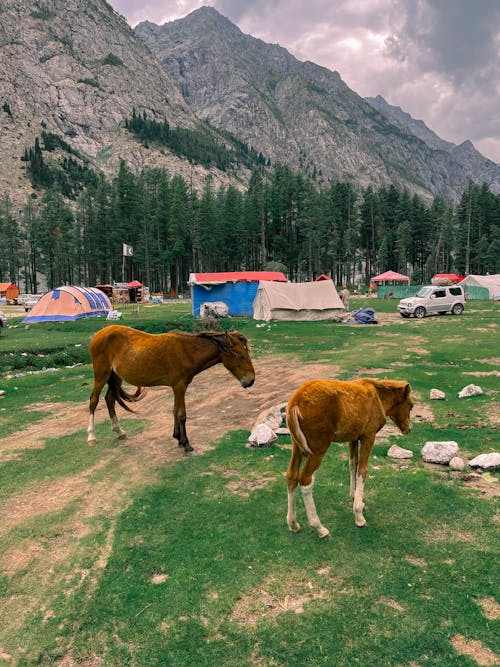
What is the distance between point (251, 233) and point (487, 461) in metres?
81.5

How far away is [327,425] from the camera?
4.61 m

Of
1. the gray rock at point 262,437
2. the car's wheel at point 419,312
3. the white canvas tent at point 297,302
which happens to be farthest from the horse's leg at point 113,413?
the car's wheel at point 419,312

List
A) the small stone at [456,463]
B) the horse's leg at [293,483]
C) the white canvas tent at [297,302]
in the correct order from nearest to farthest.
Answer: the horse's leg at [293,483], the small stone at [456,463], the white canvas tent at [297,302]

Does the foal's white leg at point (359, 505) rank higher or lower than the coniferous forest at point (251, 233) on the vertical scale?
lower

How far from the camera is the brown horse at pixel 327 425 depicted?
4.57 metres

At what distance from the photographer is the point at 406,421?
544 cm

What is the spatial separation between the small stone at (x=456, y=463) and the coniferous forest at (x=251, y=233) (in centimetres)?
7210

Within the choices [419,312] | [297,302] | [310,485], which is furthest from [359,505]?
[419,312]

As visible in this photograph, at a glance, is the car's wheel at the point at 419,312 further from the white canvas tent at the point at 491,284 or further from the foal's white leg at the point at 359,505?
the foal's white leg at the point at 359,505

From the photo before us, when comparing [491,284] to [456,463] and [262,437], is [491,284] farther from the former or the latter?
[262,437]

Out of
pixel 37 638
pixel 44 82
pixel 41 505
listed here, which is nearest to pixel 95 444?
pixel 41 505

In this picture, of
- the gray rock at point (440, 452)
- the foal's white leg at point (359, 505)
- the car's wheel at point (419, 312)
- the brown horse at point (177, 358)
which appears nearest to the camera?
the foal's white leg at point (359, 505)

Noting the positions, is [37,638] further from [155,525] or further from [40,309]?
[40,309]

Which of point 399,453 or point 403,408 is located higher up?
point 403,408
